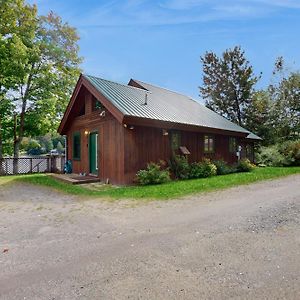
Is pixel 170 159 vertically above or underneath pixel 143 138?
underneath

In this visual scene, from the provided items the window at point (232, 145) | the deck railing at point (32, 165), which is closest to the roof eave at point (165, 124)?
the window at point (232, 145)

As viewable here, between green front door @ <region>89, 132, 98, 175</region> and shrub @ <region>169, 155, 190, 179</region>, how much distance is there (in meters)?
3.58

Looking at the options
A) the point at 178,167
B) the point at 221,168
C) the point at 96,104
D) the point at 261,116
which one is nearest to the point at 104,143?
the point at 96,104

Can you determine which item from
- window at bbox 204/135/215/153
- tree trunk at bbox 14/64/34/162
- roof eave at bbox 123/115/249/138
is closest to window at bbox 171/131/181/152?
roof eave at bbox 123/115/249/138

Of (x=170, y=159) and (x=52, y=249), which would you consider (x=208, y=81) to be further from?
(x=52, y=249)

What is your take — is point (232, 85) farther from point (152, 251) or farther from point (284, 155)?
point (152, 251)

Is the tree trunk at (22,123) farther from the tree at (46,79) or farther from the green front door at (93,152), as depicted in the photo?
the green front door at (93,152)

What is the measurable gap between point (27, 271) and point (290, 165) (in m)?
18.6

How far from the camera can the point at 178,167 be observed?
12555mm

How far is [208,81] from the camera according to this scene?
35531mm

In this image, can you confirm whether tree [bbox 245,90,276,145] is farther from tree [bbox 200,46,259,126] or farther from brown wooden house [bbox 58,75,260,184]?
brown wooden house [bbox 58,75,260,184]

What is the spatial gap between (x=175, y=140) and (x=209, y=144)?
3022 mm

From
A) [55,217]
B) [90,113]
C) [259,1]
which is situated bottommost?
[55,217]

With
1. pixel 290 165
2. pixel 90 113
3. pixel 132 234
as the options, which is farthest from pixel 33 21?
pixel 290 165
